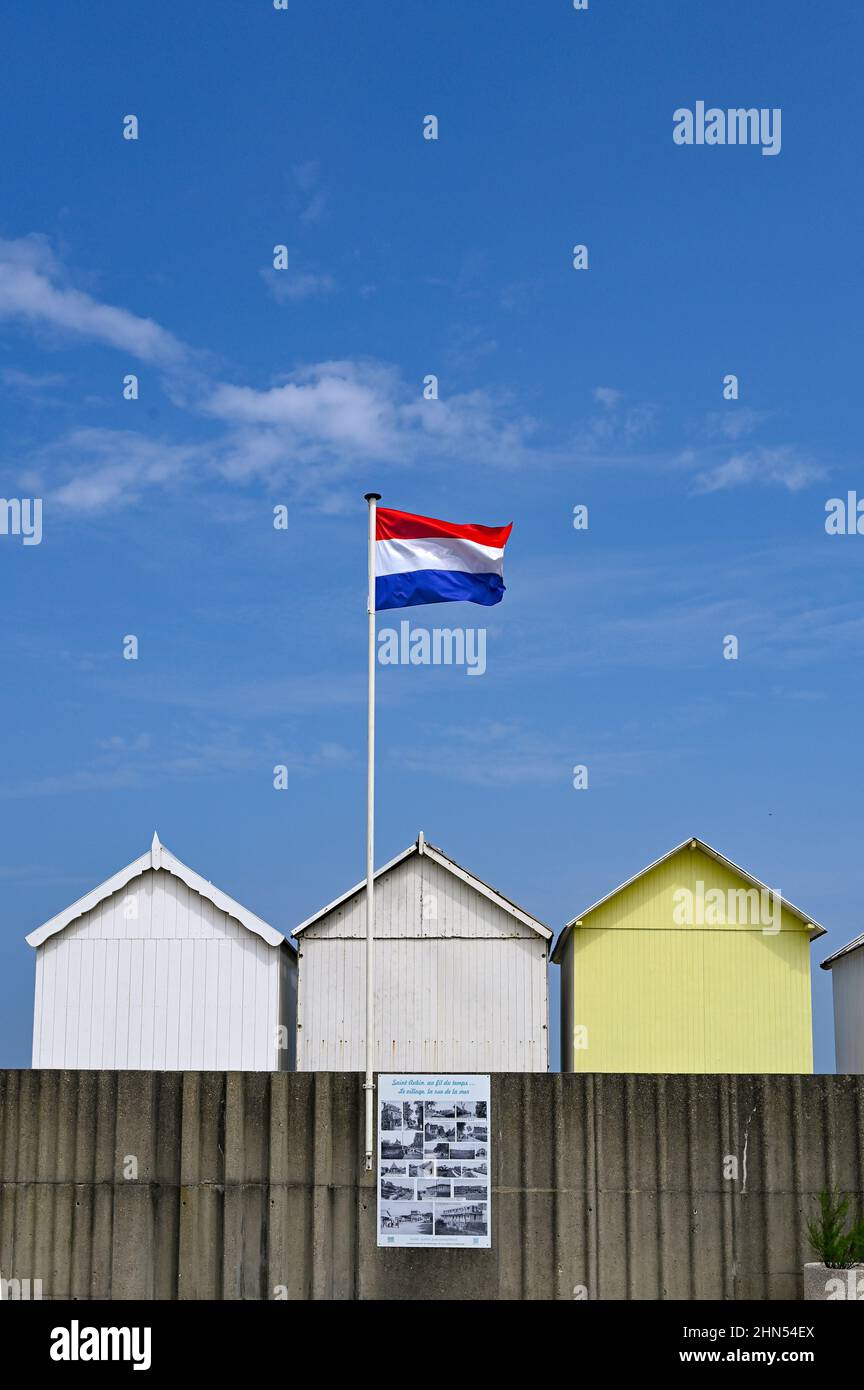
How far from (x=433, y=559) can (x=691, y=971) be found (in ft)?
35.6

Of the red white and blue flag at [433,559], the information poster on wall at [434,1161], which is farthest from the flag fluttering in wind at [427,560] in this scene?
the information poster on wall at [434,1161]

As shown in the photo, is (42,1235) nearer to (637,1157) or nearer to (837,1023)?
(637,1157)

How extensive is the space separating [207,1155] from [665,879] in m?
11.1

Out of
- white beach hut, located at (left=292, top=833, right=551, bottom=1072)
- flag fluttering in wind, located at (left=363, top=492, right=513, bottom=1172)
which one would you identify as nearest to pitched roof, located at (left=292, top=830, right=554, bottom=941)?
white beach hut, located at (left=292, top=833, right=551, bottom=1072)

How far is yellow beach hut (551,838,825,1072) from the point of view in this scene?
28.0 m

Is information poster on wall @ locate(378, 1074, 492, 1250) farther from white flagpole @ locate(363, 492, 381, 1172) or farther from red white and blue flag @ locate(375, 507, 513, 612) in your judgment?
red white and blue flag @ locate(375, 507, 513, 612)

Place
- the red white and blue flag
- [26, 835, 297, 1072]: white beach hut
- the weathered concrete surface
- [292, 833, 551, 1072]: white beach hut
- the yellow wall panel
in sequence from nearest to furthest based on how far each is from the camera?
the weathered concrete surface < the red white and blue flag < [292, 833, 551, 1072]: white beach hut < the yellow wall panel < [26, 835, 297, 1072]: white beach hut

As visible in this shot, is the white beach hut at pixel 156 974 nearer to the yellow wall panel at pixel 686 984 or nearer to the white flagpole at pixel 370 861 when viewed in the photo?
the yellow wall panel at pixel 686 984

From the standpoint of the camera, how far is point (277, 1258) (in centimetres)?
1991

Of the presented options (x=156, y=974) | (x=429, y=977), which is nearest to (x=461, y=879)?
(x=429, y=977)

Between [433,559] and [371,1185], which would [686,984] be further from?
[433,559]

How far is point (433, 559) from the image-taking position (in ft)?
69.2

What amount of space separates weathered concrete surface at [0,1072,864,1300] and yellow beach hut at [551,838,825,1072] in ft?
25.0
